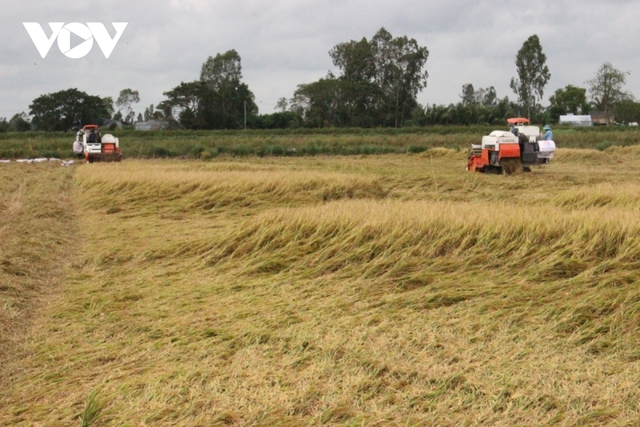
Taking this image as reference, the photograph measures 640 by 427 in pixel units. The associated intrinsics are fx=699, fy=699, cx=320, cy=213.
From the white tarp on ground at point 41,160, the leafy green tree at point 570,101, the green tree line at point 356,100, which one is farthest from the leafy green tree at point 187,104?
the leafy green tree at point 570,101

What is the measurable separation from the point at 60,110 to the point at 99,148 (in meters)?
35.3

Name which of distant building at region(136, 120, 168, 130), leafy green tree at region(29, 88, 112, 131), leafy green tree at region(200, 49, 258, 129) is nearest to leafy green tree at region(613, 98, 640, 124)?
leafy green tree at region(200, 49, 258, 129)

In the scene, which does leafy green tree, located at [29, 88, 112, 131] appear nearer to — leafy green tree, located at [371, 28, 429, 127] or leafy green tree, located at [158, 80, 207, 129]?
leafy green tree, located at [158, 80, 207, 129]

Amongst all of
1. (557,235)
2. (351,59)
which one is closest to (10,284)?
(557,235)

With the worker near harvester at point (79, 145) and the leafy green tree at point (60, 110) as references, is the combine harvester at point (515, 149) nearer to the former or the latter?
the worker near harvester at point (79, 145)

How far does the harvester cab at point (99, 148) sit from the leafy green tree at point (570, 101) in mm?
66564

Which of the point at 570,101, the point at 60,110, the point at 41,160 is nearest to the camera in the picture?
the point at 41,160

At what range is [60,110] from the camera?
56.4m

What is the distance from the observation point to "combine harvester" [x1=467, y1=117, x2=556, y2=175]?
1733 cm

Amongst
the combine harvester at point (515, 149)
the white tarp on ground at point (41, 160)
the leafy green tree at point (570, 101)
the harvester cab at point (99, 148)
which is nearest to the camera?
the combine harvester at point (515, 149)

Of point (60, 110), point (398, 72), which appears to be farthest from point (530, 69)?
point (60, 110)

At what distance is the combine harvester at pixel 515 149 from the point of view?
17.3 metres

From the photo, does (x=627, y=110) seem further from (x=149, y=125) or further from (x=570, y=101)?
(x=149, y=125)

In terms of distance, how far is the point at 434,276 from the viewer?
6.00 metres
